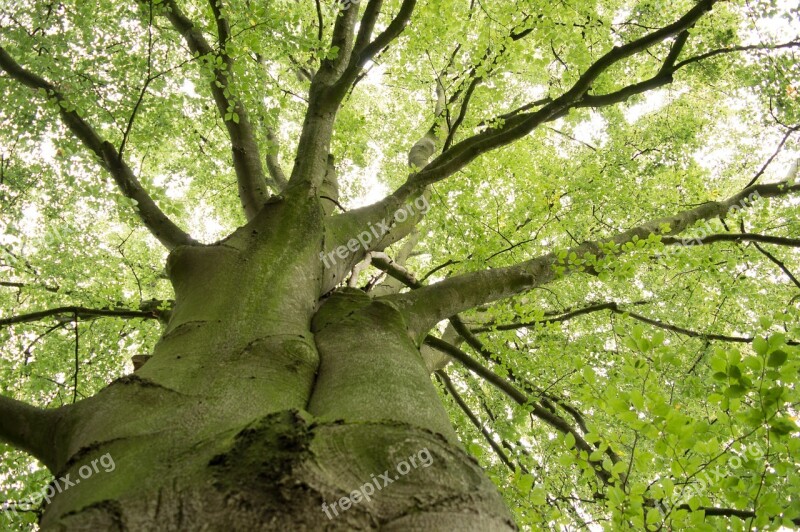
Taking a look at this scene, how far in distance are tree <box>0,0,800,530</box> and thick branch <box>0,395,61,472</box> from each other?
13 millimetres

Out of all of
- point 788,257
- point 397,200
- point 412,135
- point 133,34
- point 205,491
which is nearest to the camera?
point 205,491

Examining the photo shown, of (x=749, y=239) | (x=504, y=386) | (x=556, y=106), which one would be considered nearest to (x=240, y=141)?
(x=556, y=106)

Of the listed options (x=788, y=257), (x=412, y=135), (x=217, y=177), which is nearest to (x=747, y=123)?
(x=788, y=257)

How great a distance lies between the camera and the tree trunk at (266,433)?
127cm

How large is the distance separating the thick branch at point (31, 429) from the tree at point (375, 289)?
0.01 m

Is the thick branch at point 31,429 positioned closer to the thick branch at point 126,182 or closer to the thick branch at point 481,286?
the thick branch at point 126,182

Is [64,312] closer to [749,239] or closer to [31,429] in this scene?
[31,429]

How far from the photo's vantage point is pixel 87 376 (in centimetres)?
638

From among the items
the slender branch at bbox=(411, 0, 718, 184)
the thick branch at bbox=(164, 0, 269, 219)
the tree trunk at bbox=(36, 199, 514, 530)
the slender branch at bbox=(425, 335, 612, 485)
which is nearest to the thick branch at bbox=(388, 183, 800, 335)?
the tree trunk at bbox=(36, 199, 514, 530)

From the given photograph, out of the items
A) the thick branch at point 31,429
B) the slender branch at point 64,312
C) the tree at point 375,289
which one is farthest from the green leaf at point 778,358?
the slender branch at point 64,312

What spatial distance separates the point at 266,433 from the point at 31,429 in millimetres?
1261

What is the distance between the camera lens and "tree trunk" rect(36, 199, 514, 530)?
4.15 feet

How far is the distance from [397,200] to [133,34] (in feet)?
13.8

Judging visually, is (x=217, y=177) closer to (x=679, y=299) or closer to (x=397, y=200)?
(x=397, y=200)
